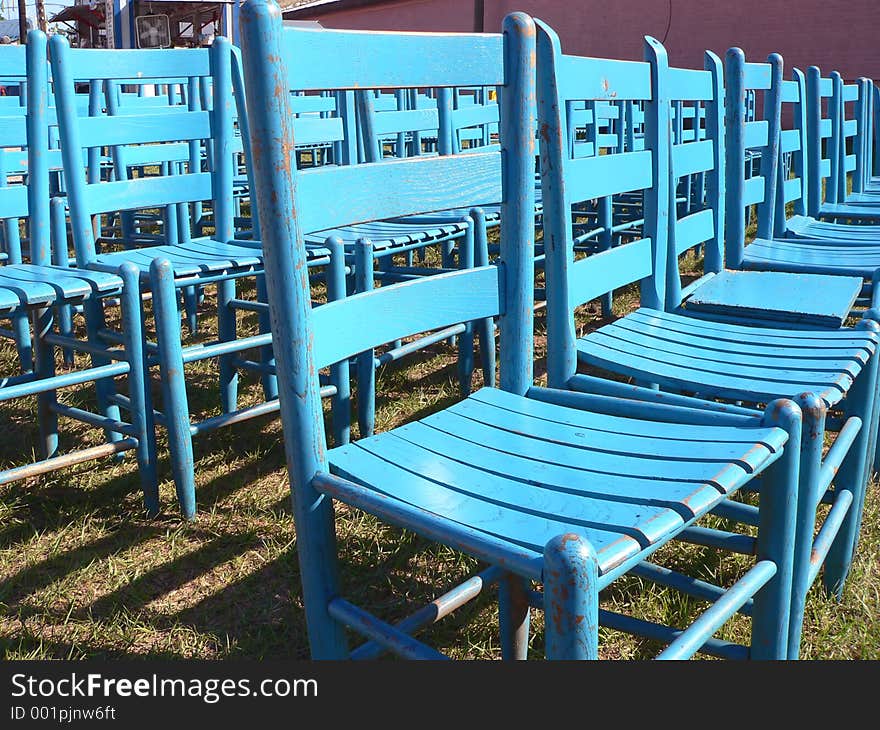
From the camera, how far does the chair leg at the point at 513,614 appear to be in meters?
1.59

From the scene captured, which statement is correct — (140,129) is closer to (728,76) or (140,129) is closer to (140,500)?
(140,500)

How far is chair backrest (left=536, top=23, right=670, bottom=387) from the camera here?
165cm

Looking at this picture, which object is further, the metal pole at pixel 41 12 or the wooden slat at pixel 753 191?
the metal pole at pixel 41 12

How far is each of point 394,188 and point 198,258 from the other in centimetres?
133

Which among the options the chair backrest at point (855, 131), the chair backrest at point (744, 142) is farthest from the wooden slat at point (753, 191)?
the chair backrest at point (855, 131)

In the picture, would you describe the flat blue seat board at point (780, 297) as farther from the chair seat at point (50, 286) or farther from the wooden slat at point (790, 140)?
the chair seat at point (50, 286)

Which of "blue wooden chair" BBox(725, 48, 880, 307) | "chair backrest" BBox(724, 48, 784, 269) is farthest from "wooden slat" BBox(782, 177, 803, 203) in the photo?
"chair backrest" BBox(724, 48, 784, 269)

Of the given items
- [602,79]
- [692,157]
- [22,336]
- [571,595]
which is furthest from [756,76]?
[22,336]

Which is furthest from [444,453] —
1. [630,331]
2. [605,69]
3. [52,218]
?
[52,218]

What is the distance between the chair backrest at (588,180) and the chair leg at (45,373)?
54.4 inches

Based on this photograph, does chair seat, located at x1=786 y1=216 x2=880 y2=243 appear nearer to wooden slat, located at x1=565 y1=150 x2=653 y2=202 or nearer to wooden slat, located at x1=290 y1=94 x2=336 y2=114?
wooden slat, located at x1=565 y1=150 x2=653 y2=202

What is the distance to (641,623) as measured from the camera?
1460mm

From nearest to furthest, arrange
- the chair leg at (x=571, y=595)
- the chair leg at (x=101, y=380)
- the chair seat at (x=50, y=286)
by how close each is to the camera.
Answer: the chair leg at (x=571, y=595) < the chair seat at (x=50, y=286) < the chair leg at (x=101, y=380)

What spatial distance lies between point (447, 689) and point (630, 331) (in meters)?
1.07
